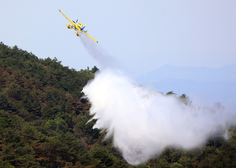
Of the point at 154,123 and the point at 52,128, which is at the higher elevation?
the point at 154,123

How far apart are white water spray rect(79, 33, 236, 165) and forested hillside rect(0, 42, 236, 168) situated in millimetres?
1910

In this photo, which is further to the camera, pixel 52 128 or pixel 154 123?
pixel 52 128

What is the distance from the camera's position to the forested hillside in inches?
1591

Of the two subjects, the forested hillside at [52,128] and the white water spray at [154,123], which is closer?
the forested hillside at [52,128]

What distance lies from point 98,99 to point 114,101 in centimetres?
925

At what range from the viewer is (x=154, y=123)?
156 feet

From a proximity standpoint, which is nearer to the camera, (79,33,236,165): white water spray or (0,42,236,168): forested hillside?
(0,42,236,168): forested hillside

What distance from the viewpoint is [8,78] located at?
276 ft

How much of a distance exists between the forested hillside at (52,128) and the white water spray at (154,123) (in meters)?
1.91

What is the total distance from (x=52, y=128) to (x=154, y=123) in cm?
2783

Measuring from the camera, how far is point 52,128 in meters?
66.8

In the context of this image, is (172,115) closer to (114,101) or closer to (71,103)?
(114,101)

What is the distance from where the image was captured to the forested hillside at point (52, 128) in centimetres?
4041

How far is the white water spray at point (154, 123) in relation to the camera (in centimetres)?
4600
